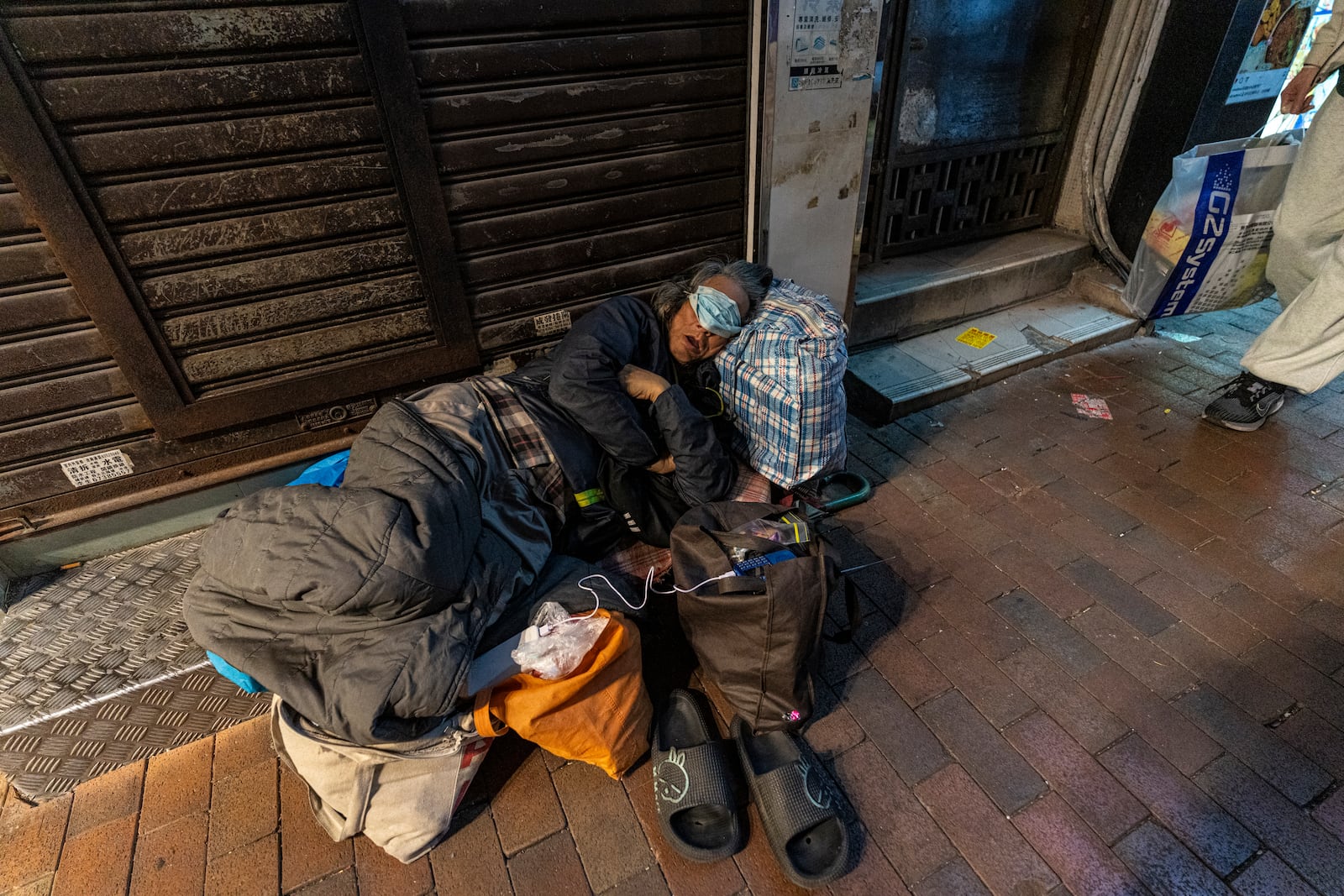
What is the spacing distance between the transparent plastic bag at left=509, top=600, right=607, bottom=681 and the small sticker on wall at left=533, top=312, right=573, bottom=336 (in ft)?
5.67

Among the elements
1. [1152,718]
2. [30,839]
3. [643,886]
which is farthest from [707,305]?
[30,839]

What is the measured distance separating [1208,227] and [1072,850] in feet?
13.1

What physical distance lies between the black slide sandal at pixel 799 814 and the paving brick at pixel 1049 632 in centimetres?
115

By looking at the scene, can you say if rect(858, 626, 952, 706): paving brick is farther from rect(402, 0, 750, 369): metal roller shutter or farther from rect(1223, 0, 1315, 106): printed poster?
rect(1223, 0, 1315, 106): printed poster

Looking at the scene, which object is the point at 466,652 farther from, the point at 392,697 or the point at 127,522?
the point at 127,522

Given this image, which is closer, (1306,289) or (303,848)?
(303,848)

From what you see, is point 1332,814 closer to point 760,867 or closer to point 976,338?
point 760,867

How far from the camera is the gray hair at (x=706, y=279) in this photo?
2971 mm

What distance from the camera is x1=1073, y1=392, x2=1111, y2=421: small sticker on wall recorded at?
13.1 feet

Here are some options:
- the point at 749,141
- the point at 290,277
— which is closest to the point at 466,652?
the point at 290,277

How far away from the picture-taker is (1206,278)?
4195 mm

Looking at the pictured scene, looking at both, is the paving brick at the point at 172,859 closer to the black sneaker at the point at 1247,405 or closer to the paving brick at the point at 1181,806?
the paving brick at the point at 1181,806

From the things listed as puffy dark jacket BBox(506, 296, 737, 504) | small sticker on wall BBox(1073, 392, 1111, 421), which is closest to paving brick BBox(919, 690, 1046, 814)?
puffy dark jacket BBox(506, 296, 737, 504)

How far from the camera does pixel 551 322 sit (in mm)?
3395
